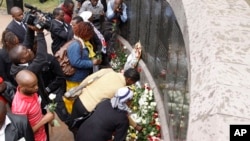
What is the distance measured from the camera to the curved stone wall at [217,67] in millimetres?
1597

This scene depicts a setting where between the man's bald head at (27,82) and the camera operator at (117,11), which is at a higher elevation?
the camera operator at (117,11)

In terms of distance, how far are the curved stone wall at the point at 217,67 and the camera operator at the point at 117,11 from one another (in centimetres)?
362

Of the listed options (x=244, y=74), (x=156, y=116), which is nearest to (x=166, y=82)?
(x=156, y=116)

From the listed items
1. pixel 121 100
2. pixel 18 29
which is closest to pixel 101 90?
pixel 121 100

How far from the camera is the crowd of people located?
3.73m

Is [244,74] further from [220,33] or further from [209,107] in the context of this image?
[220,33]

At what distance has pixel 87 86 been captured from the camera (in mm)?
4664

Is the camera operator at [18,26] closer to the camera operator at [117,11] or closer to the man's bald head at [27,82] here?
the camera operator at [117,11]

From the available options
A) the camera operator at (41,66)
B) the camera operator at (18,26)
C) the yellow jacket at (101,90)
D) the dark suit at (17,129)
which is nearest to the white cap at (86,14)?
the camera operator at (18,26)

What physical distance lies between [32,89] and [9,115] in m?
0.43

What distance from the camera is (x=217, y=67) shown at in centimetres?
197

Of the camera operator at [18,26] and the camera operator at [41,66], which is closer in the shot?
the camera operator at [41,66]

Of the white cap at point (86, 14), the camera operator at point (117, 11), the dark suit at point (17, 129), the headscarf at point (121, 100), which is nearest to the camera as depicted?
the dark suit at point (17, 129)

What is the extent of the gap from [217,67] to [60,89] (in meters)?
3.35
